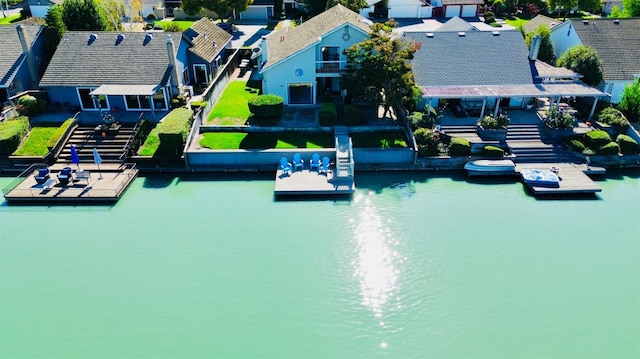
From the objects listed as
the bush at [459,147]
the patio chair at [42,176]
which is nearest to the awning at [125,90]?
the patio chair at [42,176]

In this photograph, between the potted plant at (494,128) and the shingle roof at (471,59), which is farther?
the shingle roof at (471,59)

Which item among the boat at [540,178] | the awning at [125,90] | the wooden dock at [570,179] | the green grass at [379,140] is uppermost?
the awning at [125,90]

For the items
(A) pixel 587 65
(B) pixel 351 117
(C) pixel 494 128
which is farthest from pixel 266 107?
Result: (A) pixel 587 65

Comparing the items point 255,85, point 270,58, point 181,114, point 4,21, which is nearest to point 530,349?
point 181,114

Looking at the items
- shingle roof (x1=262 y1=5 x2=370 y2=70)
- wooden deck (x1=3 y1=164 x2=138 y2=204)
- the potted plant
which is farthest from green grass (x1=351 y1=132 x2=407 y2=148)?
wooden deck (x1=3 y1=164 x2=138 y2=204)

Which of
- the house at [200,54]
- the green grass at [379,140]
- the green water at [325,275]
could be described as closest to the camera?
the green water at [325,275]

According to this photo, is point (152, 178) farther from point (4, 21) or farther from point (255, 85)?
point (4, 21)

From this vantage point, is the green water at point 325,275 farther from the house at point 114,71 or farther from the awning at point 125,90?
the house at point 114,71

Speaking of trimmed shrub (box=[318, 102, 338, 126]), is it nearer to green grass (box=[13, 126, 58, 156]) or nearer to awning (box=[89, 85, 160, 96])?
awning (box=[89, 85, 160, 96])
